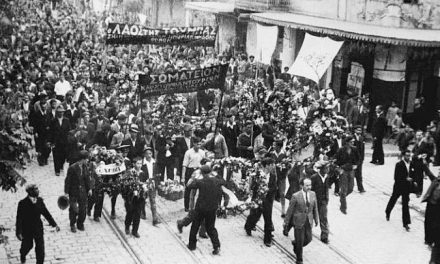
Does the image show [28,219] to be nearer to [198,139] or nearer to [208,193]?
[208,193]

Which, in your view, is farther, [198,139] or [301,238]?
[198,139]

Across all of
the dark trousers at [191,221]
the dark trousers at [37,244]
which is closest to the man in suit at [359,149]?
the dark trousers at [191,221]

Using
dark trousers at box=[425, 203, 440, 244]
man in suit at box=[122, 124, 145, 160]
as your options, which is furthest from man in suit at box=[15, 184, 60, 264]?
dark trousers at box=[425, 203, 440, 244]

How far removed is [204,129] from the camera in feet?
52.8

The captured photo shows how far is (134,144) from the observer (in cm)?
1399

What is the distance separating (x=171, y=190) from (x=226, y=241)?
2.51 metres

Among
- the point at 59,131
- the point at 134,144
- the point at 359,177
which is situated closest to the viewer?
the point at 134,144

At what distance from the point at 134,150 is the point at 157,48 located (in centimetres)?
2063

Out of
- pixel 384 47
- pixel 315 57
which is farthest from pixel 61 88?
pixel 384 47

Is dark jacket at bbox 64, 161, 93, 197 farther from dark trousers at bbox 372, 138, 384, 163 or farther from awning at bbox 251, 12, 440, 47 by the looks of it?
awning at bbox 251, 12, 440, 47

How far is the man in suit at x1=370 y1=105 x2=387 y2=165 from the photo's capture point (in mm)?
17328

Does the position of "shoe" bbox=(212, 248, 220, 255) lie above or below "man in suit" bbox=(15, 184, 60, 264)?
below

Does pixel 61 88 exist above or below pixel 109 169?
above

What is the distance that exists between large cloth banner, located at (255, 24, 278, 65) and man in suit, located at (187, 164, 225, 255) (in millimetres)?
14374
